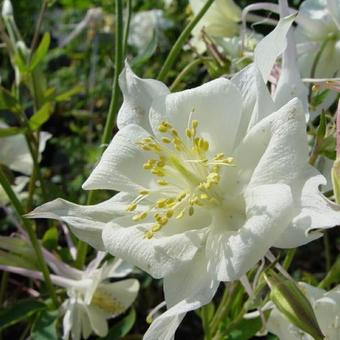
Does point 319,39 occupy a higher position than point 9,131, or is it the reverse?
point 319,39

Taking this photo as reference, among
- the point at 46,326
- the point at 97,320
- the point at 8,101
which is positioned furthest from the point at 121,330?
the point at 8,101

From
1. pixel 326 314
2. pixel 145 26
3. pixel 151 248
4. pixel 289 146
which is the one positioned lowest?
pixel 145 26

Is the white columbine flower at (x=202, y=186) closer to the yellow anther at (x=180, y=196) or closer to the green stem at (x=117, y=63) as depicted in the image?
the yellow anther at (x=180, y=196)

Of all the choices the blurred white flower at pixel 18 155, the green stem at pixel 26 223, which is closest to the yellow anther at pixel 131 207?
the green stem at pixel 26 223

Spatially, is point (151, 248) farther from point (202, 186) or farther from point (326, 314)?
point (326, 314)

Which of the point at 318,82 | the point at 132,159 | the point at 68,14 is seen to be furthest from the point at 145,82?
the point at 68,14

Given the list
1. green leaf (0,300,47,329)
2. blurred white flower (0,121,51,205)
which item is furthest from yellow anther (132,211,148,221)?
blurred white flower (0,121,51,205)

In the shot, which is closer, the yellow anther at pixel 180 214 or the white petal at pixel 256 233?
the white petal at pixel 256 233

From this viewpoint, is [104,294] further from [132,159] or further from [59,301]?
[132,159]
